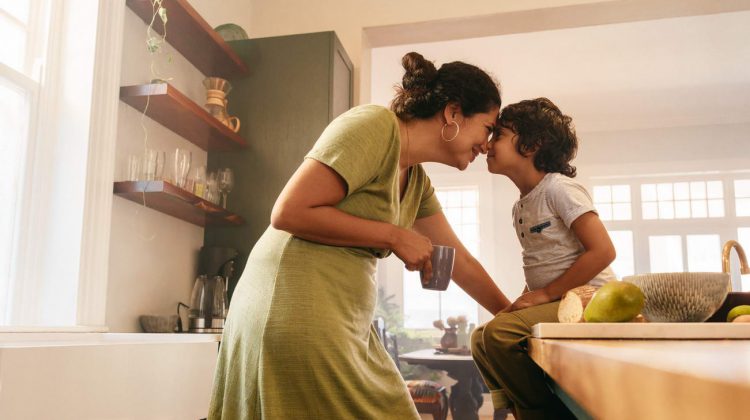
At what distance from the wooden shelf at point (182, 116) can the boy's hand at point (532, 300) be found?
1400mm

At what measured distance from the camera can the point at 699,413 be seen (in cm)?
19

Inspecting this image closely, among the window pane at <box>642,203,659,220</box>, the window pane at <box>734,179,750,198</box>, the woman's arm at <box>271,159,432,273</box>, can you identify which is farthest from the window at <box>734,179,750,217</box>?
the woman's arm at <box>271,159,432,273</box>

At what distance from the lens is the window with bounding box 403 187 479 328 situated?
704 cm

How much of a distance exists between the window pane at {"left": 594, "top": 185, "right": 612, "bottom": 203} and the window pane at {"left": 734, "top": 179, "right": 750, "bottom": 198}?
1.15 metres

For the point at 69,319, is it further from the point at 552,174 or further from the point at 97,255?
the point at 552,174

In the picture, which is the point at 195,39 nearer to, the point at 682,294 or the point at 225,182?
the point at 225,182

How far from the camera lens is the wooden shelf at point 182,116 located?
2285 millimetres

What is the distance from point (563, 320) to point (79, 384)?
3.34 ft

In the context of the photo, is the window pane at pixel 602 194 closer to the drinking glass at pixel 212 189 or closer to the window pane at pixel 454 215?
the window pane at pixel 454 215

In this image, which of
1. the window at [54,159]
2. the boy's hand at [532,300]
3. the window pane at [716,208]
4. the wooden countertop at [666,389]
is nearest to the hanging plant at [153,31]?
the window at [54,159]

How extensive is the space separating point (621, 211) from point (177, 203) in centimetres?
516

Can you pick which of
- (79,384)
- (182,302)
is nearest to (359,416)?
(79,384)

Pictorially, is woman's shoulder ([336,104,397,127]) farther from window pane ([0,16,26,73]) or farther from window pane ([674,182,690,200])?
window pane ([674,182,690,200])

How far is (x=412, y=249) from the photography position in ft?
4.26
